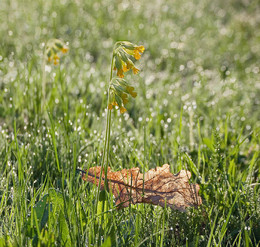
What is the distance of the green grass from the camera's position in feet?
4.99

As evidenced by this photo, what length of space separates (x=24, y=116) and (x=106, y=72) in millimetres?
1103

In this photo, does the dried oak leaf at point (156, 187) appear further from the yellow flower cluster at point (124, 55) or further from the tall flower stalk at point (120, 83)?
the yellow flower cluster at point (124, 55)

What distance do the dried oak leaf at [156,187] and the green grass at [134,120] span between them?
6 cm

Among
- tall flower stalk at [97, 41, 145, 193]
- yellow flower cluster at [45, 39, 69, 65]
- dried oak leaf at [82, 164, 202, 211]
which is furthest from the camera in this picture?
yellow flower cluster at [45, 39, 69, 65]

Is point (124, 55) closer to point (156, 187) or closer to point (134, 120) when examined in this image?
point (156, 187)

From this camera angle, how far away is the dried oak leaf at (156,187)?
1.66 metres

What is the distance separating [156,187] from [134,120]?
132cm

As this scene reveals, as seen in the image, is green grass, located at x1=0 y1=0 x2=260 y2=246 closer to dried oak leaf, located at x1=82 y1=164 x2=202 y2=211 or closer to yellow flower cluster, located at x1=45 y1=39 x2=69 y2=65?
dried oak leaf, located at x1=82 y1=164 x2=202 y2=211

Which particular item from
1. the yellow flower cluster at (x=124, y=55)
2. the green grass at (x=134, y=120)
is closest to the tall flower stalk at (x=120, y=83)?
the yellow flower cluster at (x=124, y=55)

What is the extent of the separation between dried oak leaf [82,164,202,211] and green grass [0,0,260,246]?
6 centimetres

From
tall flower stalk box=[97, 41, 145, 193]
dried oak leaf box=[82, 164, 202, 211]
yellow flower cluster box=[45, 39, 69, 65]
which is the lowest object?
dried oak leaf box=[82, 164, 202, 211]

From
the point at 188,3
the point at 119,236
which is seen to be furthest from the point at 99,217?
the point at 188,3

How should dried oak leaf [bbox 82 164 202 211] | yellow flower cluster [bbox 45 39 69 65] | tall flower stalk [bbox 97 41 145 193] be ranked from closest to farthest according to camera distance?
1. tall flower stalk [bbox 97 41 145 193]
2. dried oak leaf [bbox 82 164 202 211]
3. yellow flower cluster [bbox 45 39 69 65]

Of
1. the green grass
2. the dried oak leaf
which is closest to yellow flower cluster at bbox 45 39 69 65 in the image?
the green grass
